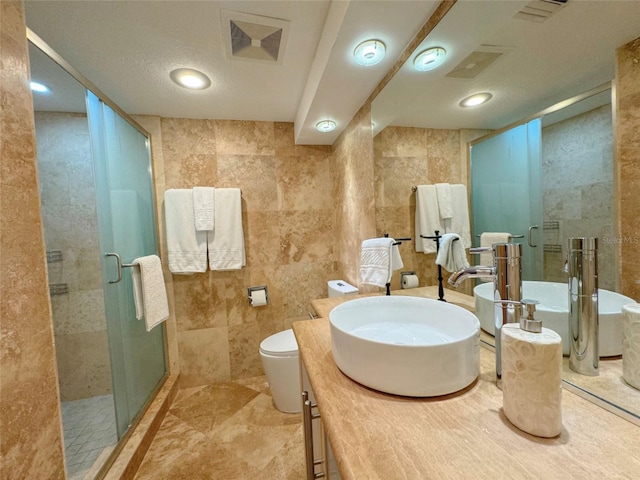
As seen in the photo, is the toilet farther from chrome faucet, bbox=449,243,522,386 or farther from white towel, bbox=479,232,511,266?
chrome faucet, bbox=449,243,522,386

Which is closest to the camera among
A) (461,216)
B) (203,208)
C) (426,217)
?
(461,216)

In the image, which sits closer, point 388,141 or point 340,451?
point 340,451

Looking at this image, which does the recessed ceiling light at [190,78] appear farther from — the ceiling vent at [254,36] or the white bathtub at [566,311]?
the white bathtub at [566,311]

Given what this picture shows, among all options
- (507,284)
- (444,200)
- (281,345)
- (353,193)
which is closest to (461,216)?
(444,200)

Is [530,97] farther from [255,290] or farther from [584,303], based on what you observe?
[255,290]

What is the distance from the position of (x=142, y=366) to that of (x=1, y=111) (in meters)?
1.57

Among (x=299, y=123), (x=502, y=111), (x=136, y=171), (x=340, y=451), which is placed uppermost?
A: (x=299, y=123)

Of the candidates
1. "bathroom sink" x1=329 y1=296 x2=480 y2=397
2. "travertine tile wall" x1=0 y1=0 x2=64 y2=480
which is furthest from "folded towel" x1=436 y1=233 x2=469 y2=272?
"travertine tile wall" x1=0 y1=0 x2=64 y2=480

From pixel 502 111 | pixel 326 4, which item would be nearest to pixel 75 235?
pixel 326 4

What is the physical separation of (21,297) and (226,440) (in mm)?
1326

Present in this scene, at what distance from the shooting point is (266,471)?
1308 millimetres

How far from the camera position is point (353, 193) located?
176cm

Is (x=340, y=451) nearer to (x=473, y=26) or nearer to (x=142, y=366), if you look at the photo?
(x=473, y=26)

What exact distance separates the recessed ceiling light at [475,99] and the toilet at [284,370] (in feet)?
3.97
